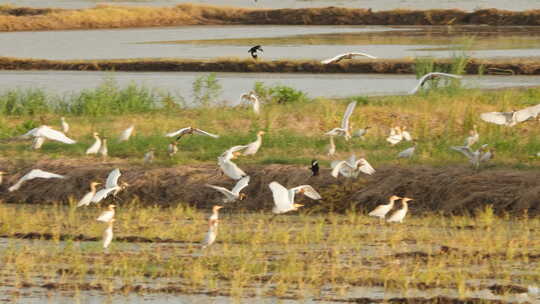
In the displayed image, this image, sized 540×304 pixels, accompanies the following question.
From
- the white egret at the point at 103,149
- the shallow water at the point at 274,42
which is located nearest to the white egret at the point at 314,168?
the white egret at the point at 103,149

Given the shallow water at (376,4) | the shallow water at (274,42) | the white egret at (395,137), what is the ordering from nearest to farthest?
the white egret at (395,137), the shallow water at (274,42), the shallow water at (376,4)

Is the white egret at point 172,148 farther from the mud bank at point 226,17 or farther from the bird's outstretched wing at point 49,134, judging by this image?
the mud bank at point 226,17

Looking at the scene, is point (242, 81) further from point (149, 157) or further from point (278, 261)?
point (278, 261)

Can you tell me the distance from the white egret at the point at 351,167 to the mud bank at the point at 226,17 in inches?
1299

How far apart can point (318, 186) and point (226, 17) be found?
131ft

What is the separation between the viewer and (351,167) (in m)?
11.9

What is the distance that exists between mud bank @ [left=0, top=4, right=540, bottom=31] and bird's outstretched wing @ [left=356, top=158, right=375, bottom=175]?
1301 inches

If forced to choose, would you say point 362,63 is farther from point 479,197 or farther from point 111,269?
point 111,269

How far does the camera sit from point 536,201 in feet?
38.2

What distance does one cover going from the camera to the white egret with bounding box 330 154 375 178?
1173cm

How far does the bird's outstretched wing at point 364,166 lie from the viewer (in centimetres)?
1185

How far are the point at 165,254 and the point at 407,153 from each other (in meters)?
3.86

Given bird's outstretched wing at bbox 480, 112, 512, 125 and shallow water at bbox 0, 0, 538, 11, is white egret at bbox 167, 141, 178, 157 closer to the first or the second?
bird's outstretched wing at bbox 480, 112, 512, 125

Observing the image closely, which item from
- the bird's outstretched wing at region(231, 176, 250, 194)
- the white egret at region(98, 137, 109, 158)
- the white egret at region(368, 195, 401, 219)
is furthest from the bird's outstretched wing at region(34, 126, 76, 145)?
the white egret at region(368, 195, 401, 219)
